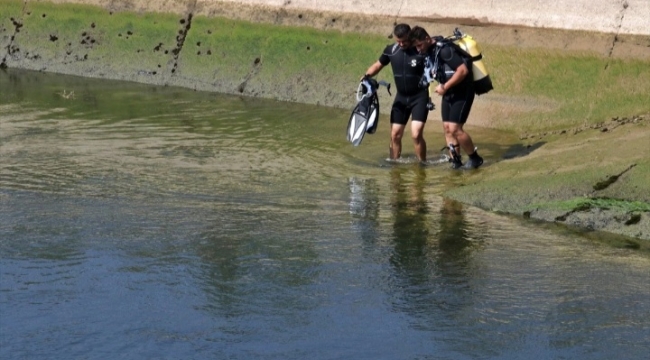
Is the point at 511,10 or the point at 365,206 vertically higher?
the point at 511,10

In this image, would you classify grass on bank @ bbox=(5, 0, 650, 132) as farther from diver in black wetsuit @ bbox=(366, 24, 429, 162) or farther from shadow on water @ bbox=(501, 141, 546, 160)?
diver in black wetsuit @ bbox=(366, 24, 429, 162)

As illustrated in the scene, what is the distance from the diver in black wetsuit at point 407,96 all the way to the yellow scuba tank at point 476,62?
1.53 feet

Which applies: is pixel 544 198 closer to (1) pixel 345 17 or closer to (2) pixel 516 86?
(2) pixel 516 86

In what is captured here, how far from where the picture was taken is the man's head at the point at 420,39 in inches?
471

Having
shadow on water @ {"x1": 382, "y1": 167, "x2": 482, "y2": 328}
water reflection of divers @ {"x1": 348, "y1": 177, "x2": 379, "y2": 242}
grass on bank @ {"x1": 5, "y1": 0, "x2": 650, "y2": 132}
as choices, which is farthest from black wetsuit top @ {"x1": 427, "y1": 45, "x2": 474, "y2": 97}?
grass on bank @ {"x1": 5, "y1": 0, "x2": 650, "y2": 132}

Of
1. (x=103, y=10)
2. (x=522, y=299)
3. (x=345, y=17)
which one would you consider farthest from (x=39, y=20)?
(x=522, y=299)

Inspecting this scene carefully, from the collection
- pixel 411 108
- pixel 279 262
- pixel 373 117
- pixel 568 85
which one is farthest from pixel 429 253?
pixel 568 85

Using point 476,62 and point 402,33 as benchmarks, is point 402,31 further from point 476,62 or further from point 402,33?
point 476,62

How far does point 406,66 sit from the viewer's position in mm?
12359

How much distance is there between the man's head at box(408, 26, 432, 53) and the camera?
39.2 feet

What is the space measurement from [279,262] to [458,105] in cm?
406

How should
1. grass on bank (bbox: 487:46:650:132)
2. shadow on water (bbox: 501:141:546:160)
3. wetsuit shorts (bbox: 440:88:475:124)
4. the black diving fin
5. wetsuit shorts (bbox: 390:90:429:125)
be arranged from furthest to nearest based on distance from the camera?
grass on bank (bbox: 487:46:650:132), the black diving fin, shadow on water (bbox: 501:141:546:160), wetsuit shorts (bbox: 390:90:429:125), wetsuit shorts (bbox: 440:88:475:124)

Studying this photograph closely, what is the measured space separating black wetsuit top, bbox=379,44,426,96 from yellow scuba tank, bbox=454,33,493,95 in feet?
1.51

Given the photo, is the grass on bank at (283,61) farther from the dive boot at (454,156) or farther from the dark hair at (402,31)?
the dark hair at (402,31)
